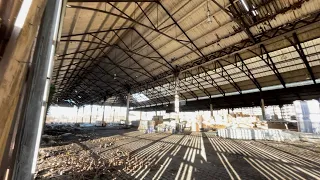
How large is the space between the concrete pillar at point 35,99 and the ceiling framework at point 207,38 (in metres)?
8.35

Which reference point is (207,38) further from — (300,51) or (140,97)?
(140,97)

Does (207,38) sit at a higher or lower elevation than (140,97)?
higher

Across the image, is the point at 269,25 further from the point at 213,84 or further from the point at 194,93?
the point at 194,93

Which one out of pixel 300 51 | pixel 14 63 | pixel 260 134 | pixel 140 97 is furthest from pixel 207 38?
pixel 140 97

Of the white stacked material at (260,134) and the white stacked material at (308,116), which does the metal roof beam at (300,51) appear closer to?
the white stacked material at (308,116)

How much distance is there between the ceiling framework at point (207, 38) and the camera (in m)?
10.7

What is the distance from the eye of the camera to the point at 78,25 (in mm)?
11359

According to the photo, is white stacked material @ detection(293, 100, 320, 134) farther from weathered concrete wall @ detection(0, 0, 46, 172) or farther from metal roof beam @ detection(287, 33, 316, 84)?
weathered concrete wall @ detection(0, 0, 46, 172)

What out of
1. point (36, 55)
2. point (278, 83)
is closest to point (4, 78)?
point (36, 55)

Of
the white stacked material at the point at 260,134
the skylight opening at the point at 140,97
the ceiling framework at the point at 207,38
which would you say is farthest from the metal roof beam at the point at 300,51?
the skylight opening at the point at 140,97

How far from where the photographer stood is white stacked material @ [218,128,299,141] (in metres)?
12.0

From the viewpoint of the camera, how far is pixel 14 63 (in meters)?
1.14

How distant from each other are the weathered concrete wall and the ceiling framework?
28.8 feet

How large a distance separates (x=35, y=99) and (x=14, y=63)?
48 cm
